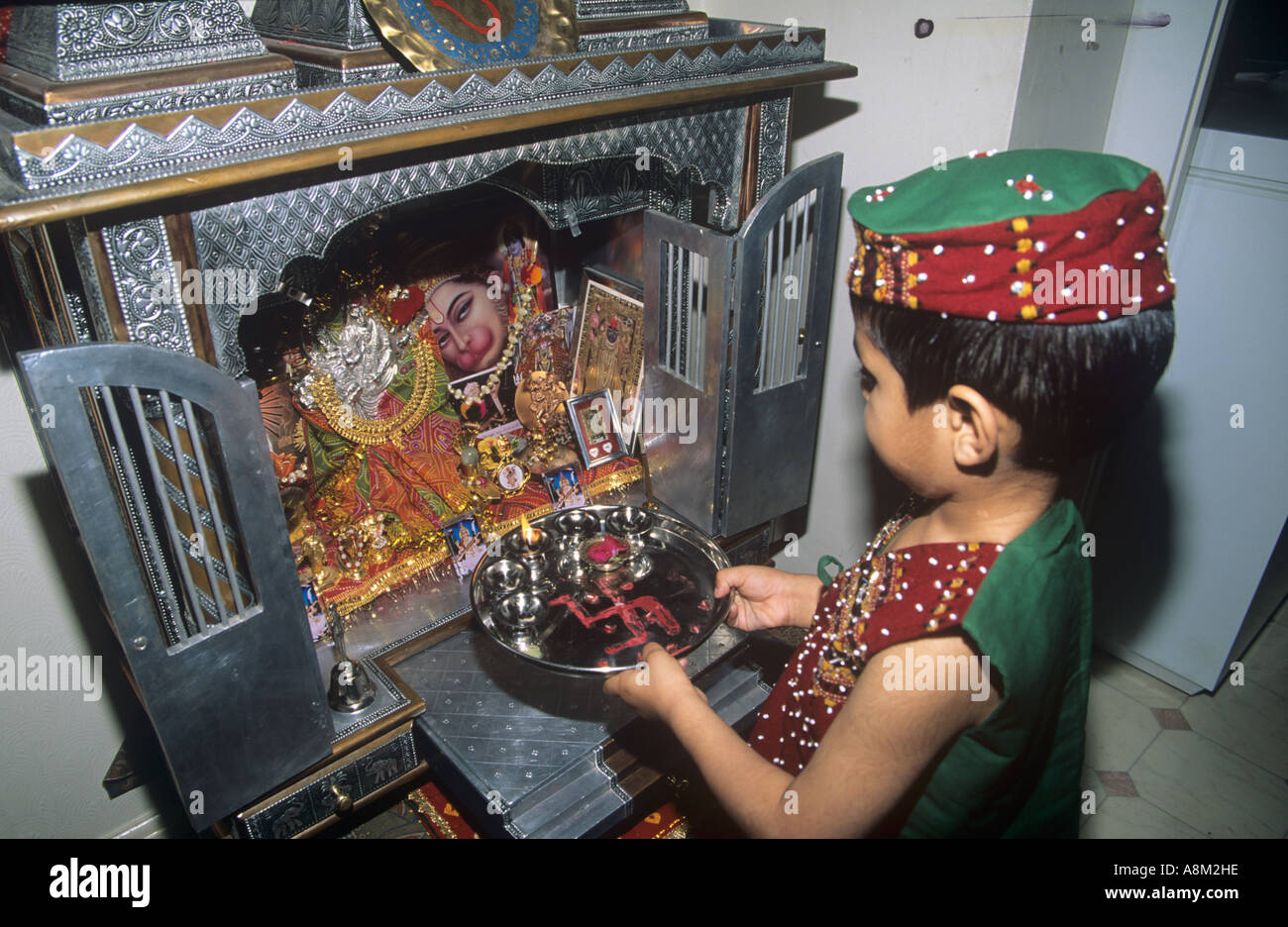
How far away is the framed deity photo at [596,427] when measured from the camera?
2.33 metres

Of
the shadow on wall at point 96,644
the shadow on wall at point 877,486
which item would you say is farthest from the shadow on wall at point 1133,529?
the shadow on wall at point 96,644

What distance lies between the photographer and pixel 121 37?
1145 mm

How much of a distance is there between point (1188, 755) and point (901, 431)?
224 centimetres

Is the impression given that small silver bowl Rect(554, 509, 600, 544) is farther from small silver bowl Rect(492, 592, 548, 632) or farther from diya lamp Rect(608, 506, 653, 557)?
small silver bowl Rect(492, 592, 548, 632)

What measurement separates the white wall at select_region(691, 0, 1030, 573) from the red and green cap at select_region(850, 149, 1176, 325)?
116 centimetres

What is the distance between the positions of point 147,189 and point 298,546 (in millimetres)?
999

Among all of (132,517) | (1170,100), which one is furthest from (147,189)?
(1170,100)

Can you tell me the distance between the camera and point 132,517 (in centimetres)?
131

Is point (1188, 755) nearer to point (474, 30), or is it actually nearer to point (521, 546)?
point (521, 546)

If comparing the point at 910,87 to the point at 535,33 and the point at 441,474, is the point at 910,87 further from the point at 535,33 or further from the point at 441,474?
the point at 441,474

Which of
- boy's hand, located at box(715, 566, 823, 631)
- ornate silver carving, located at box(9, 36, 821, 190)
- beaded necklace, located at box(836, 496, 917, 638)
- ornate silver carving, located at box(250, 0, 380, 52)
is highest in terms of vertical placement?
ornate silver carving, located at box(250, 0, 380, 52)

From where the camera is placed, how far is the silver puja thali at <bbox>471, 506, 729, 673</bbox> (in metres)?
1.69

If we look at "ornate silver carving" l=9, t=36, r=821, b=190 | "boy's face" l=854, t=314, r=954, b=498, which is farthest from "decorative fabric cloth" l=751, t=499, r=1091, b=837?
"ornate silver carving" l=9, t=36, r=821, b=190

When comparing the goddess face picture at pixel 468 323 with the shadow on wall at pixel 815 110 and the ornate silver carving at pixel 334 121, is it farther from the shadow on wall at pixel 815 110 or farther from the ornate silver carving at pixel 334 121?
the shadow on wall at pixel 815 110
